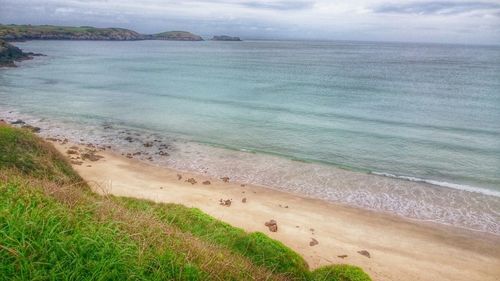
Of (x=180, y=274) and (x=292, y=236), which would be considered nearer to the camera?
(x=180, y=274)

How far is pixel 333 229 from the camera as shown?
673 inches

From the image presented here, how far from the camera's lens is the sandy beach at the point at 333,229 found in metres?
14.4

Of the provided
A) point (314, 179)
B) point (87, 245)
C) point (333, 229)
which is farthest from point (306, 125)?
point (87, 245)

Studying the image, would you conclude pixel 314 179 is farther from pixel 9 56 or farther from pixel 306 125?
pixel 9 56

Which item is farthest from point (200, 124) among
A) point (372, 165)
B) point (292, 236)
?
point (292, 236)

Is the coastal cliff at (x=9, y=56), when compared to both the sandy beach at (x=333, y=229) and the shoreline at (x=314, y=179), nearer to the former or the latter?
the shoreline at (x=314, y=179)

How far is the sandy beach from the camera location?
1438cm

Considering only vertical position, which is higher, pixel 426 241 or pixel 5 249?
pixel 5 249

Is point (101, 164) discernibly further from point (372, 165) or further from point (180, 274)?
point (180, 274)

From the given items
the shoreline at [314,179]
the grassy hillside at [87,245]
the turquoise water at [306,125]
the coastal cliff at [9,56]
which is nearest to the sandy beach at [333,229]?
the shoreline at [314,179]

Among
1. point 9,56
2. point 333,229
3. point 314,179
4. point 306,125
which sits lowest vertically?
point 333,229

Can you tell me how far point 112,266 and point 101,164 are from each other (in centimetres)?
2035

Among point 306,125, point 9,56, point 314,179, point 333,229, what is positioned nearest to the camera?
point 333,229

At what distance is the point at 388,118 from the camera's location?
3934cm
